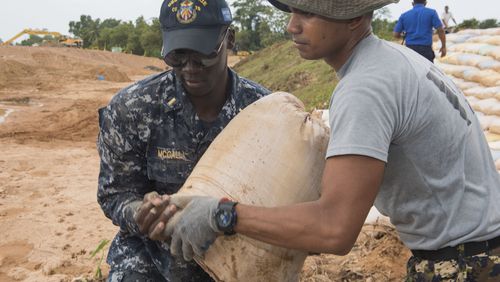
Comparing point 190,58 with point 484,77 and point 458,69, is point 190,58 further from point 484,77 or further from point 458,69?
point 458,69

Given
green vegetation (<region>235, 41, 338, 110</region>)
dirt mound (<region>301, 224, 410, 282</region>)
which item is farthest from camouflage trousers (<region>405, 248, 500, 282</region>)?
green vegetation (<region>235, 41, 338, 110</region>)

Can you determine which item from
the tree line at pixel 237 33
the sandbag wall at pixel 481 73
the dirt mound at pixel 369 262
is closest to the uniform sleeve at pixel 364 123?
the dirt mound at pixel 369 262

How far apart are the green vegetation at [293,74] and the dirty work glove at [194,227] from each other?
7422mm

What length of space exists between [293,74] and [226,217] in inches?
494

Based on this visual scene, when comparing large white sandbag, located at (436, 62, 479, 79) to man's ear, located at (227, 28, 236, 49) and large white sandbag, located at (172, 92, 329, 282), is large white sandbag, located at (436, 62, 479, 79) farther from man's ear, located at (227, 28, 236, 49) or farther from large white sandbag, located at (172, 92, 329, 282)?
large white sandbag, located at (172, 92, 329, 282)

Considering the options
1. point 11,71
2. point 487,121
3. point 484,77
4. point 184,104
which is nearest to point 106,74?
point 11,71

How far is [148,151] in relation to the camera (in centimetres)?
214

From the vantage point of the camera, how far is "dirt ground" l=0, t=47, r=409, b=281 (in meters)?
3.59

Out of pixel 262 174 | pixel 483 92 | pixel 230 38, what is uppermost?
pixel 230 38

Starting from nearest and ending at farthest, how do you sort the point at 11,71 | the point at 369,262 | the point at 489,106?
the point at 369,262
the point at 489,106
the point at 11,71

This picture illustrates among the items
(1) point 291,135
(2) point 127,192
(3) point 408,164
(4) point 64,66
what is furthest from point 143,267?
(4) point 64,66

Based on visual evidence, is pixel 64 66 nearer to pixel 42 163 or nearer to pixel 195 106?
pixel 42 163

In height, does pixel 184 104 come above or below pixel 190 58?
below

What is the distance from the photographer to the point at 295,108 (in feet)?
6.01
